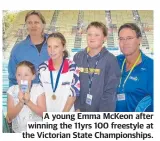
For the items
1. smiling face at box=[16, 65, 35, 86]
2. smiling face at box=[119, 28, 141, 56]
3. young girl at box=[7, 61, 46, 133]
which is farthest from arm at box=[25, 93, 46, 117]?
smiling face at box=[119, 28, 141, 56]

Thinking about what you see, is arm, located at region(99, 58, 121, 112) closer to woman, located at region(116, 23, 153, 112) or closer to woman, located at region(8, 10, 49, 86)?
woman, located at region(116, 23, 153, 112)

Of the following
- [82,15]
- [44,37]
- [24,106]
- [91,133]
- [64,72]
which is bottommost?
[91,133]

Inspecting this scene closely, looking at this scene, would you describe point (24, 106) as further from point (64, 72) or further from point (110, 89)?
point (110, 89)

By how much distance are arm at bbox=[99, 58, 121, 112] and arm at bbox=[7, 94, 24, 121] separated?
96 cm

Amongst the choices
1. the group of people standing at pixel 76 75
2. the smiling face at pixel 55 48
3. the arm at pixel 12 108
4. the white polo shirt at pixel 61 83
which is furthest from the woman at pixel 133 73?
the arm at pixel 12 108

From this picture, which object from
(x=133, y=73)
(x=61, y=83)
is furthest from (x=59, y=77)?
(x=133, y=73)

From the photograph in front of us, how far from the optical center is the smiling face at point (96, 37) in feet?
12.9

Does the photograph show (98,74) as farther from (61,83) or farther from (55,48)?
(55,48)

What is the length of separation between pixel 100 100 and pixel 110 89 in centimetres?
17

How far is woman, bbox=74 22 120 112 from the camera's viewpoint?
3916 millimetres

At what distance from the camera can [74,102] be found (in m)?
3.99

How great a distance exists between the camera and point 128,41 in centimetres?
393

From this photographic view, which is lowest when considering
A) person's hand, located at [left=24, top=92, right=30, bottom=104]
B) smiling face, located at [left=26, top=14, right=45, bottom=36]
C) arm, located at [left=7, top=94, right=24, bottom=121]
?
arm, located at [left=7, top=94, right=24, bottom=121]
